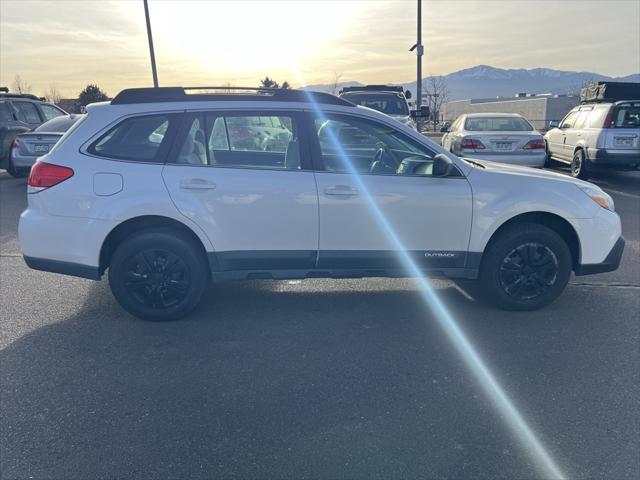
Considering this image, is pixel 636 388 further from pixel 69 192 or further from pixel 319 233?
pixel 69 192

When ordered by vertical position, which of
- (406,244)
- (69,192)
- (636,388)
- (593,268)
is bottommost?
(636,388)

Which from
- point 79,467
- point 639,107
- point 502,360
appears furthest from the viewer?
point 639,107

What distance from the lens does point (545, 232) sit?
4.33m

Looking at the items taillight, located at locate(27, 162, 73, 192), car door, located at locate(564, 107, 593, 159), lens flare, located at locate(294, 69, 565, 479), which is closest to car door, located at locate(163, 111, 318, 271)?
lens flare, located at locate(294, 69, 565, 479)

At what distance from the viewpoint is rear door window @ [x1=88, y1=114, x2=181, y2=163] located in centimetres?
410

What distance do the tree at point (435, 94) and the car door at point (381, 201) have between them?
32.6m

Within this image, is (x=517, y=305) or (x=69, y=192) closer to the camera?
(x=69, y=192)

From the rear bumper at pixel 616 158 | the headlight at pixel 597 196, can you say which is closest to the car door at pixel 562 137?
the rear bumper at pixel 616 158

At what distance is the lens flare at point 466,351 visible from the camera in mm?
2646

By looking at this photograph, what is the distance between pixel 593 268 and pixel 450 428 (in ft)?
8.02

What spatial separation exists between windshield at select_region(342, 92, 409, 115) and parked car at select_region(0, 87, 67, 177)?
25.7 ft

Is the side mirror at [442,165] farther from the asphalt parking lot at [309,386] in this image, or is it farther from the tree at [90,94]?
the tree at [90,94]

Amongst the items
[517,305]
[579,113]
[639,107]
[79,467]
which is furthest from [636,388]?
[579,113]

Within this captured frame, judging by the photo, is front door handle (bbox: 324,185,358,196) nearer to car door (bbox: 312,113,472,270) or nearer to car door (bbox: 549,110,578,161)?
car door (bbox: 312,113,472,270)
